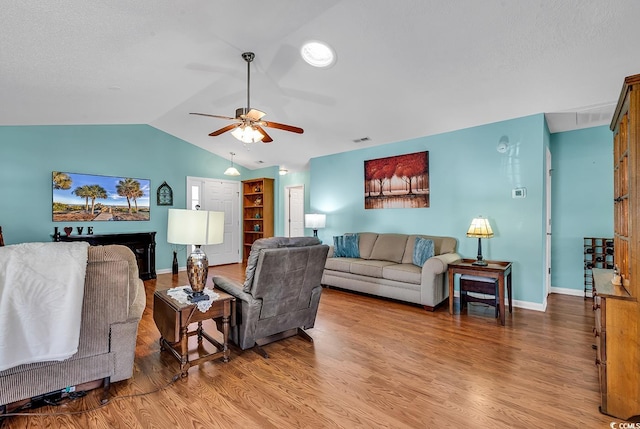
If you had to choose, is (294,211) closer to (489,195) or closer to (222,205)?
(222,205)

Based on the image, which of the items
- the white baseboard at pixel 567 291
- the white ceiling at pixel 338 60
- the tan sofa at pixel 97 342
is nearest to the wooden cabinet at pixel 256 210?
the white ceiling at pixel 338 60

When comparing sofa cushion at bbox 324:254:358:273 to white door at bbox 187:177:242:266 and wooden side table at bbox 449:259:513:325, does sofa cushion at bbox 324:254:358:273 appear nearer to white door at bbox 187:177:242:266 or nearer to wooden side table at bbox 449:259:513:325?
wooden side table at bbox 449:259:513:325

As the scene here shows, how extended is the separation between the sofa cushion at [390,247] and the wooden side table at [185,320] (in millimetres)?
2805

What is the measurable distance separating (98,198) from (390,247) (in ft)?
17.0

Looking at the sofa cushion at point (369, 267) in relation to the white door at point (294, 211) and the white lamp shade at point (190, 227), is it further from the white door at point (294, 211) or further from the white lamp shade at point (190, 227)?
the white door at point (294, 211)

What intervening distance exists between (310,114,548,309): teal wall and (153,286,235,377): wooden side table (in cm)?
337

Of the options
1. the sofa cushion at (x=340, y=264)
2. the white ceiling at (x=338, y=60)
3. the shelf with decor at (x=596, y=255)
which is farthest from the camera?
the sofa cushion at (x=340, y=264)

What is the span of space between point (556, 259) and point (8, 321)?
5900 mm

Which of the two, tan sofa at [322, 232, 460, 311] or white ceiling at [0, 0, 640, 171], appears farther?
tan sofa at [322, 232, 460, 311]

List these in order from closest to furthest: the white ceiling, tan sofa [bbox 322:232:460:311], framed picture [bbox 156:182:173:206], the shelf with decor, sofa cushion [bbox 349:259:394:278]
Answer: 1. the white ceiling
2. tan sofa [bbox 322:232:460:311]
3. the shelf with decor
4. sofa cushion [bbox 349:259:394:278]
5. framed picture [bbox 156:182:173:206]

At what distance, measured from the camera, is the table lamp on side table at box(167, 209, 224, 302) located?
2.28m

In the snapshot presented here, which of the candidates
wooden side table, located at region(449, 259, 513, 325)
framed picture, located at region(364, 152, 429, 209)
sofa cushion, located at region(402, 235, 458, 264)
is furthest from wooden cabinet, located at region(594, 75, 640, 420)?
framed picture, located at region(364, 152, 429, 209)

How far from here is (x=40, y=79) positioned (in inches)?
129

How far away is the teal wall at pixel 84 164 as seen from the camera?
15.5 feet
